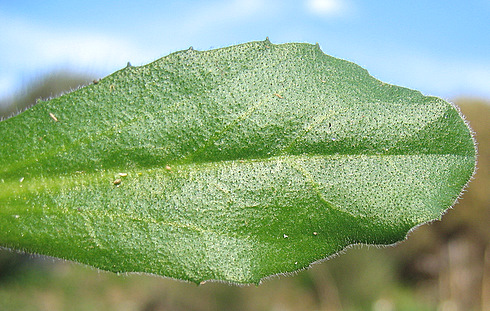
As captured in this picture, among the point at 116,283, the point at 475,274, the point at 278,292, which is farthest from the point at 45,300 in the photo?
the point at 475,274

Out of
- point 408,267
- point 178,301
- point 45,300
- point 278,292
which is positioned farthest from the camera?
point 408,267

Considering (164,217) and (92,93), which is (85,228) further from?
(92,93)

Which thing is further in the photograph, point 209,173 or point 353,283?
point 353,283

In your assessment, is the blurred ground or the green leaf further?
the blurred ground

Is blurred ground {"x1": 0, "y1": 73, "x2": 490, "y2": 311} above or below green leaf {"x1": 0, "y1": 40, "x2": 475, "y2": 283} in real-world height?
below
